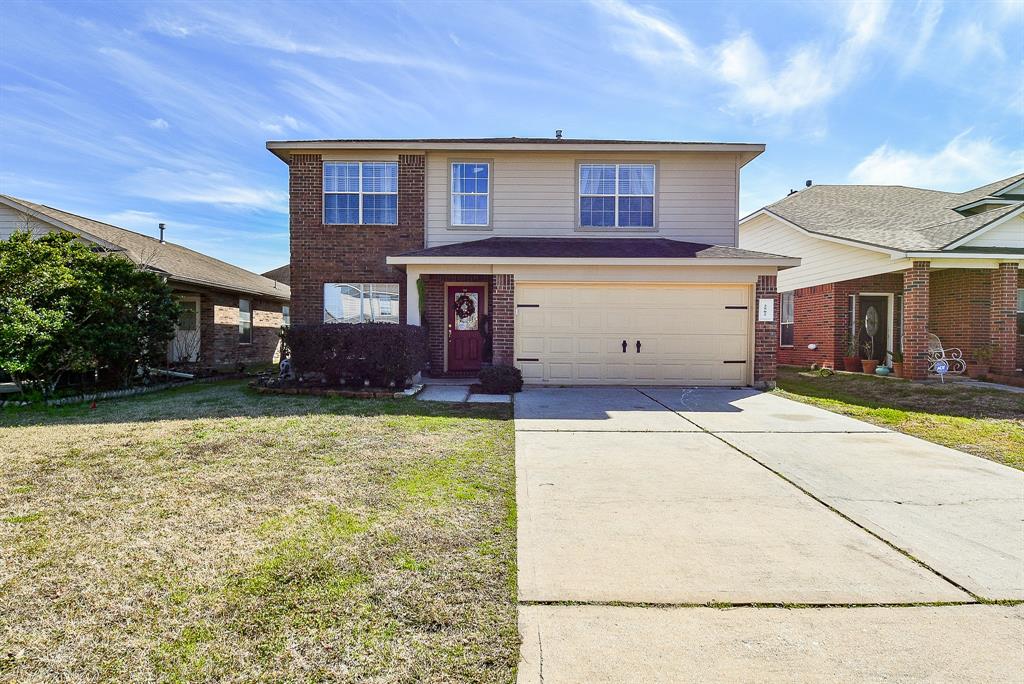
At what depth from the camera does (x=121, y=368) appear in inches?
397

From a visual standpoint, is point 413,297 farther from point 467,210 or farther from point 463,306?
point 467,210

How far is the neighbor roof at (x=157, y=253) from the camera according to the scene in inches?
504

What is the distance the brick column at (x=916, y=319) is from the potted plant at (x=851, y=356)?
1.88 meters

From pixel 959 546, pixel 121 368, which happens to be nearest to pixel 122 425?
pixel 121 368

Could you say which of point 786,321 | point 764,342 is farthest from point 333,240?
point 786,321

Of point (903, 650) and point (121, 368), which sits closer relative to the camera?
Answer: point (903, 650)

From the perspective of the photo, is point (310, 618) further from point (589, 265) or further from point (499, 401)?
point (589, 265)

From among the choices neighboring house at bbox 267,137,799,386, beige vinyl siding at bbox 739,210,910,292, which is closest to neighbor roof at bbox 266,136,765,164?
neighboring house at bbox 267,137,799,386

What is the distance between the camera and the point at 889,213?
15.9 meters

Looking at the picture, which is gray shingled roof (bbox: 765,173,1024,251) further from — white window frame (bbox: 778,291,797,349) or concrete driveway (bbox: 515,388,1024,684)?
concrete driveway (bbox: 515,388,1024,684)

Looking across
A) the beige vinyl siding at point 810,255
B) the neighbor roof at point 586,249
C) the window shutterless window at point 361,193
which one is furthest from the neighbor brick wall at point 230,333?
the beige vinyl siding at point 810,255

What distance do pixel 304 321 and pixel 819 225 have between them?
52.4 feet

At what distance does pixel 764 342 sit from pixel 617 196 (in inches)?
207

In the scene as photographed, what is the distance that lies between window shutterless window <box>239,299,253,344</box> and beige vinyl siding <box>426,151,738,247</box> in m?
8.81
